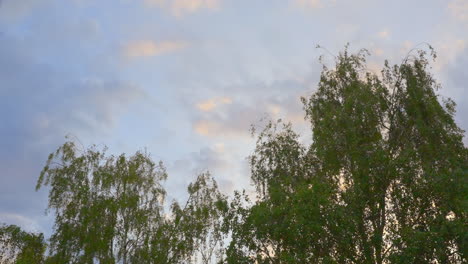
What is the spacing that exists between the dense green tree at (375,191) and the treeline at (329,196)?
0.20 ft

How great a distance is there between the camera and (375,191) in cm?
2295

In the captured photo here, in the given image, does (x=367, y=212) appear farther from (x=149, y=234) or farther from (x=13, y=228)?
(x=13, y=228)

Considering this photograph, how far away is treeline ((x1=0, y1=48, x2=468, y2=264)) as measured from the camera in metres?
20.7

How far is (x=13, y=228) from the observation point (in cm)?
4566

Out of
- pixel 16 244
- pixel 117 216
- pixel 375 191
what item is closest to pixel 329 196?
pixel 375 191

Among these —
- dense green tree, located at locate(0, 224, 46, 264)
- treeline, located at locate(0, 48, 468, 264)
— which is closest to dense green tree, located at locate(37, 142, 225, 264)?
treeline, located at locate(0, 48, 468, 264)

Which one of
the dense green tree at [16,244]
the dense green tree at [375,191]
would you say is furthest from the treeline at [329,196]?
the dense green tree at [16,244]

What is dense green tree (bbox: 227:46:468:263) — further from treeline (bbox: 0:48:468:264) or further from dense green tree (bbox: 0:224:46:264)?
dense green tree (bbox: 0:224:46:264)

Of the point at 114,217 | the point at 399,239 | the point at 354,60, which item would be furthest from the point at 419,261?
the point at 114,217

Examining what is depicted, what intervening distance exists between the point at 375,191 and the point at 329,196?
266 cm

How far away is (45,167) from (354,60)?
Result: 2158 centimetres

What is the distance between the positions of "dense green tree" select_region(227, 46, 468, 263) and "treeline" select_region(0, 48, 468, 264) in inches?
2.4

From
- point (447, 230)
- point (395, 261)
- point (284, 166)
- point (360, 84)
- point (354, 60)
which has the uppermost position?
point (354, 60)

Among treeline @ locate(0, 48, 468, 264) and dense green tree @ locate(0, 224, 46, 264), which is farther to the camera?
dense green tree @ locate(0, 224, 46, 264)
